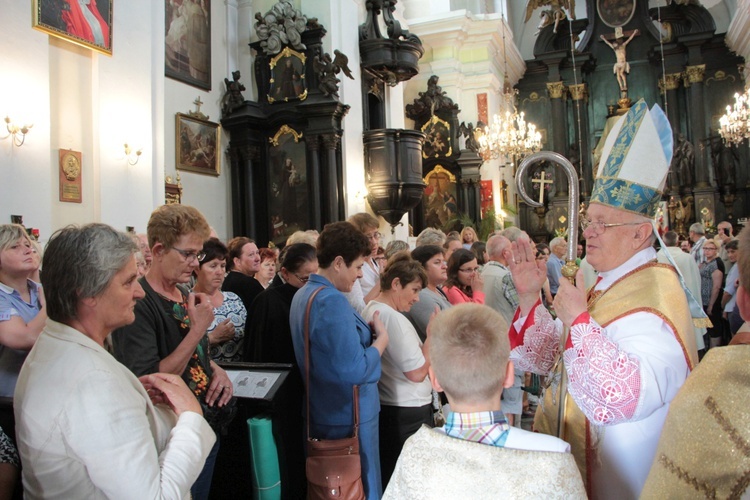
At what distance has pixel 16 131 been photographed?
257 inches

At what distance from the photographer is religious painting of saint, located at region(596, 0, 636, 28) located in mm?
21750

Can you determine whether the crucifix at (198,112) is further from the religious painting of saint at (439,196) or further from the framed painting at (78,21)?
the religious painting of saint at (439,196)

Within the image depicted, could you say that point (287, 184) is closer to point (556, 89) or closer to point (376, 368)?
point (376, 368)

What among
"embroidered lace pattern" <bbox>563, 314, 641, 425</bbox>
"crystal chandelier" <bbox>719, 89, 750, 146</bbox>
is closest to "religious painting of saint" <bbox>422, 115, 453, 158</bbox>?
"crystal chandelier" <bbox>719, 89, 750, 146</bbox>

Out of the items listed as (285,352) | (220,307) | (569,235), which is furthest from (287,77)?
(569,235)

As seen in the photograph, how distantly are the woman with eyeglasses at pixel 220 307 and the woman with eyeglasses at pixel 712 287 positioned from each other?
6.97m

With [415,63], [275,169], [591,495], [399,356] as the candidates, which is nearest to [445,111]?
[415,63]

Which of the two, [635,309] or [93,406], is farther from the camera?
[635,309]

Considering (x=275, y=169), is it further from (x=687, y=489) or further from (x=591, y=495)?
(x=687, y=489)

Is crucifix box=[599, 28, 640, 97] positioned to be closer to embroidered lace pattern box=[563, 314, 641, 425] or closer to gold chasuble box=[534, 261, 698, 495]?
gold chasuble box=[534, 261, 698, 495]

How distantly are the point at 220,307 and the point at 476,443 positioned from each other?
256 cm

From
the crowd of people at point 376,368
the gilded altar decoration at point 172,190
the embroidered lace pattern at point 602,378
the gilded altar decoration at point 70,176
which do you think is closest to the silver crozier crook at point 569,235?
the crowd of people at point 376,368

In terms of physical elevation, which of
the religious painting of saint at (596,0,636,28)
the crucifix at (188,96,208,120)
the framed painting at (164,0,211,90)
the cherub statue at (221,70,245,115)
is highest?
the religious painting of saint at (596,0,636,28)

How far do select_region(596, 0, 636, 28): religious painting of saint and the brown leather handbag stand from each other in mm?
22630
